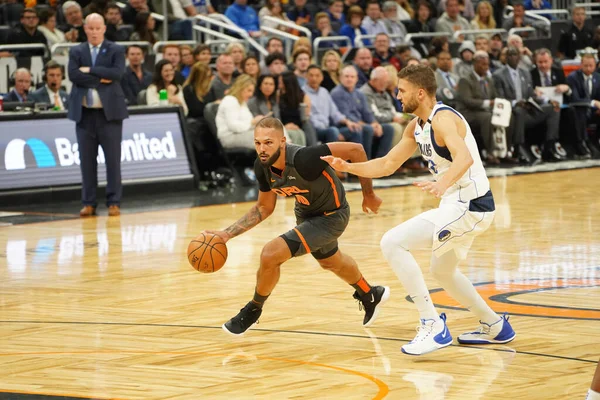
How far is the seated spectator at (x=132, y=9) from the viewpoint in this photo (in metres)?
20.3

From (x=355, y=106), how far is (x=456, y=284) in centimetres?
1160

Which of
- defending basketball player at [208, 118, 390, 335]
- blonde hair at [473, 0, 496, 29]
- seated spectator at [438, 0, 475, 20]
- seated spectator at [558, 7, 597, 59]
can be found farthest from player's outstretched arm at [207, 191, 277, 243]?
seated spectator at [438, 0, 475, 20]

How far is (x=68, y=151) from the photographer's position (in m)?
15.6

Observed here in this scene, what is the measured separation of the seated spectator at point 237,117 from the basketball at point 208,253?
9.31 metres

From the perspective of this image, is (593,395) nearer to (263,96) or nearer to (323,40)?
(263,96)

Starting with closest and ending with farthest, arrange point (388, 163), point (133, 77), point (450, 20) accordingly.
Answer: point (388, 163)
point (133, 77)
point (450, 20)

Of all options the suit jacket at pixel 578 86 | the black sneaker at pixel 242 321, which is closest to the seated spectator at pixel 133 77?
the suit jacket at pixel 578 86

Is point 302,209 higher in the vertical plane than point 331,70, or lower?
higher

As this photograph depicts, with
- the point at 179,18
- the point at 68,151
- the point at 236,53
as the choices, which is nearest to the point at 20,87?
the point at 68,151

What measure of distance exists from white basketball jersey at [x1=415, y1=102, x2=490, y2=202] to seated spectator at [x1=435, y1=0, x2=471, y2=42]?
17.2 meters

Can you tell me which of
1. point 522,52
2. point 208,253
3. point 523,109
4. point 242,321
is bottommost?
point 523,109

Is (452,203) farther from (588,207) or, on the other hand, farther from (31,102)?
(31,102)

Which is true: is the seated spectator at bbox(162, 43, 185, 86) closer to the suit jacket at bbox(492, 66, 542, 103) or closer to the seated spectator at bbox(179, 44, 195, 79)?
the seated spectator at bbox(179, 44, 195, 79)

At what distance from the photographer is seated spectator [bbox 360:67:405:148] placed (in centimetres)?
1897
